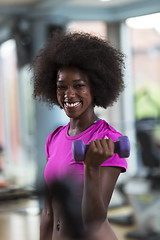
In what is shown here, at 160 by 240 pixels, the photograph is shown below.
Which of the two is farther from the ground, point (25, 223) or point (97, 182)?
point (97, 182)

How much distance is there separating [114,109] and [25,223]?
80.3 inches

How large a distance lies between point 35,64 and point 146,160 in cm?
280

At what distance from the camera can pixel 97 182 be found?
2.88 feet

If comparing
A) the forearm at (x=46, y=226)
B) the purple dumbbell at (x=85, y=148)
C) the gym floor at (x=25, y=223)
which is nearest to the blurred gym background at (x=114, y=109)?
the gym floor at (x=25, y=223)

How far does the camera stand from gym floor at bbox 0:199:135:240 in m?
3.19

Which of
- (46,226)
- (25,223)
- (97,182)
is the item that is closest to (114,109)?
(25,223)

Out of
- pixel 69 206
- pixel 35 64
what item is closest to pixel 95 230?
pixel 69 206

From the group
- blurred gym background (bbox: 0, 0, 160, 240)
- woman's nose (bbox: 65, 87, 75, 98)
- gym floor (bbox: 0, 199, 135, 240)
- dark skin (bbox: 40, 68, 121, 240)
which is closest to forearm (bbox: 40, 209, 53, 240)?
dark skin (bbox: 40, 68, 121, 240)

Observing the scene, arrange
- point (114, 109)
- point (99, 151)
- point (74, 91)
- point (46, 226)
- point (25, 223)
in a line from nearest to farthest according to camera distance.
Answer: point (99, 151), point (74, 91), point (46, 226), point (25, 223), point (114, 109)

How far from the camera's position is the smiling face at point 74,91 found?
101 cm

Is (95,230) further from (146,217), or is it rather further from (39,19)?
(39,19)

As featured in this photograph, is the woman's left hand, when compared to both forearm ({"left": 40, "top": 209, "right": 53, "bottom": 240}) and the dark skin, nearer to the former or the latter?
the dark skin

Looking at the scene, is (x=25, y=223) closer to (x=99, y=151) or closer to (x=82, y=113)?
(x=82, y=113)

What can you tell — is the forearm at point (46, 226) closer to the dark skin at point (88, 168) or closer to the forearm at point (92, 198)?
the dark skin at point (88, 168)
